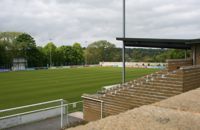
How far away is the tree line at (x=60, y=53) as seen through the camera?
288 feet

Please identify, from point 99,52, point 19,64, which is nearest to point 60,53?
point 19,64

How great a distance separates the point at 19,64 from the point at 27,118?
74360 mm

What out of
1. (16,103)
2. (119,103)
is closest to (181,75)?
(119,103)

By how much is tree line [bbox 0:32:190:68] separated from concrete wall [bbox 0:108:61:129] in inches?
2171

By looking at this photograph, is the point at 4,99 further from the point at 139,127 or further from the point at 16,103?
the point at 139,127

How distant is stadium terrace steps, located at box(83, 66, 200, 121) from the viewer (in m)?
10.5

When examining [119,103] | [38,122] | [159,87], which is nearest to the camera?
[159,87]

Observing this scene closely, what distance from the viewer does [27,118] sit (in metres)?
16.0

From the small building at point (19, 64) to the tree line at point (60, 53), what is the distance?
139 cm

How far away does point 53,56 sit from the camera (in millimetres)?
104000

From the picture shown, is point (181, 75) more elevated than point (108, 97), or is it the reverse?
point (181, 75)

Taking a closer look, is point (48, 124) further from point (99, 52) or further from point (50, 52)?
point (99, 52)

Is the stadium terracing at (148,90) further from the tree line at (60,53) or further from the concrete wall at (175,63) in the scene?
the tree line at (60,53)

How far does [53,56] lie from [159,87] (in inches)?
3749
